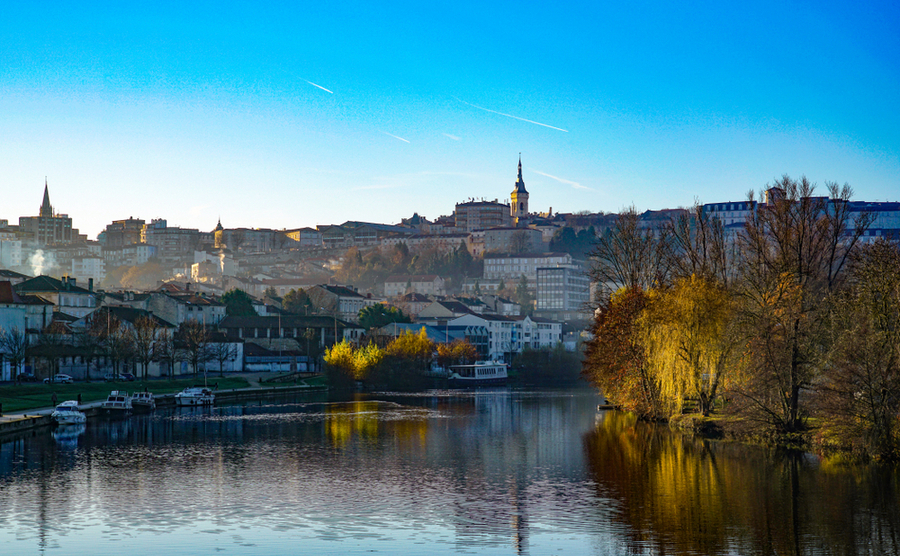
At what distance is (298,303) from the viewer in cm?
14575

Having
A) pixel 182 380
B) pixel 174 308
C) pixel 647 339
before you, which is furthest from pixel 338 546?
pixel 174 308

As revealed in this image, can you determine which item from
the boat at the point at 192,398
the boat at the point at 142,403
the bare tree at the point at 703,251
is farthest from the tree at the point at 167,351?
the bare tree at the point at 703,251

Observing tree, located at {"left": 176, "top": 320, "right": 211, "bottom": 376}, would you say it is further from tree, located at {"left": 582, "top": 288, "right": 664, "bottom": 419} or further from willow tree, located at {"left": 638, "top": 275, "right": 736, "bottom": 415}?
willow tree, located at {"left": 638, "top": 275, "right": 736, "bottom": 415}

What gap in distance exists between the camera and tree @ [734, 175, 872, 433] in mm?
39625

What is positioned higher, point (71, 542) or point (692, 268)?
point (692, 268)

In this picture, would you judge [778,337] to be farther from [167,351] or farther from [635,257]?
[167,351]

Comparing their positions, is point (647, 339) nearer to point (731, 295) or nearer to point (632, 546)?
point (731, 295)

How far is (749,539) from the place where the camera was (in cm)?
2375

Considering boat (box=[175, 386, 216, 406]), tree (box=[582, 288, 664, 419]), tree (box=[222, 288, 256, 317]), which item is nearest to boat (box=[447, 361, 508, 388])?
tree (box=[222, 288, 256, 317])

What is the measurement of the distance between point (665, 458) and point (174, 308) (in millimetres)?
83198

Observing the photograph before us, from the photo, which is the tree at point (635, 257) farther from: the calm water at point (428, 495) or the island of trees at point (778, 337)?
the calm water at point (428, 495)

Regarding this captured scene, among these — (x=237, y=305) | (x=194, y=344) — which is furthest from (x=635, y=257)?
(x=237, y=305)

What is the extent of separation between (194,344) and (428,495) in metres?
66.6

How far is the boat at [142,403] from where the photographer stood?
6444 centimetres
